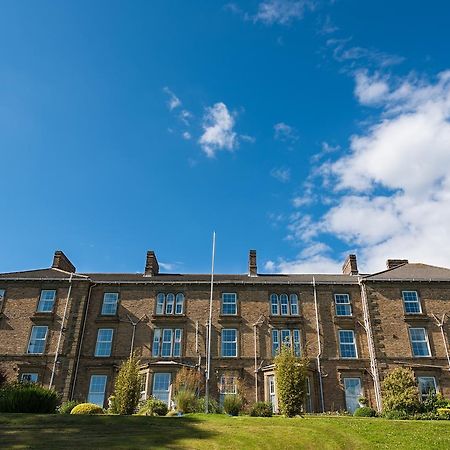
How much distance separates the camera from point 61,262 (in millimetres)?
40031

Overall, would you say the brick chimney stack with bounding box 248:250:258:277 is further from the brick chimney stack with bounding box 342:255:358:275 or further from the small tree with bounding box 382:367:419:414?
the small tree with bounding box 382:367:419:414

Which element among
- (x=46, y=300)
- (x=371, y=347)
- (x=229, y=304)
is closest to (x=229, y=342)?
(x=229, y=304)

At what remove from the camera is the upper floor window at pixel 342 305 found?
35434mm

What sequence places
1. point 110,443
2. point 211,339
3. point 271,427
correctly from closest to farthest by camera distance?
1. point 110,443
2. point 271,427
3. point 211,339

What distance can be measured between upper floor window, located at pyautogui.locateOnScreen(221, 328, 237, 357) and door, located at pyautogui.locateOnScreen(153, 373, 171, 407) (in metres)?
4.46

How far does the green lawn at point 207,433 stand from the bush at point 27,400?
2.07 meters

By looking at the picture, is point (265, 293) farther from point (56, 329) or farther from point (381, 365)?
point (56, 329)

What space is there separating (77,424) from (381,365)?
21988 millimetres

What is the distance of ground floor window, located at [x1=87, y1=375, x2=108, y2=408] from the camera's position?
32.5 metres

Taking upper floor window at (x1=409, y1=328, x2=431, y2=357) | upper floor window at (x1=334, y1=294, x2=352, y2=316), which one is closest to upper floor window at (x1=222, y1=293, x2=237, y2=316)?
upper floor window at (x1=334, y1=294, x2=352, y2=316)

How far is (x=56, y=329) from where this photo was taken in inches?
1355

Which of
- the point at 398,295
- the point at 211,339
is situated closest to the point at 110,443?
the point at 211,339

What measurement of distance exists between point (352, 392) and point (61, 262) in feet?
84.1

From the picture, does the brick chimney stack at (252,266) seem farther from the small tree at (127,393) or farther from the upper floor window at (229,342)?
the small tree at (127,393)
